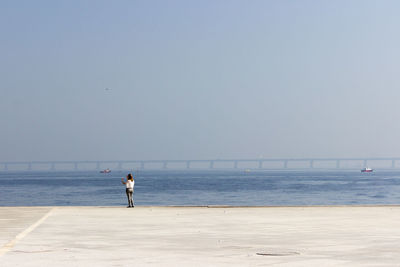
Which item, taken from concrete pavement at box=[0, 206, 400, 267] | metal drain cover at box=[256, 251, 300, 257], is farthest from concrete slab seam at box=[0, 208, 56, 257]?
metal drain cover at box=[256, 251, 300, 257]

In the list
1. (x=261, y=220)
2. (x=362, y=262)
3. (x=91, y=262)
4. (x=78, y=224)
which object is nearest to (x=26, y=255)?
(x=91, y=262)

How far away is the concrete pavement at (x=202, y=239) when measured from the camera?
14.6m

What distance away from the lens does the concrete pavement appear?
47.9ft

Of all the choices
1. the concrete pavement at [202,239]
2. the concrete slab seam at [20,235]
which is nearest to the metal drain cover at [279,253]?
the concrete pavement at [202,239]

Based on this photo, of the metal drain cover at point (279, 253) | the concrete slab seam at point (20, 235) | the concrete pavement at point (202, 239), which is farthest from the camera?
the concrete slab seam at point (20, 235)

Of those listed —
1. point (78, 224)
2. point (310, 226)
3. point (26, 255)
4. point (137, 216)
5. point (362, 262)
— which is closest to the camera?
point (362, 262)

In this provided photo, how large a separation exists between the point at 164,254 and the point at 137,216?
14317 mm

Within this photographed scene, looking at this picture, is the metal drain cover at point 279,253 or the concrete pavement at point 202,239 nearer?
the concrete pavement at point 202,239

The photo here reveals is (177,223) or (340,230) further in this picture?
(177,223)

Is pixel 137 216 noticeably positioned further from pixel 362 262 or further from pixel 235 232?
pixel 362 262

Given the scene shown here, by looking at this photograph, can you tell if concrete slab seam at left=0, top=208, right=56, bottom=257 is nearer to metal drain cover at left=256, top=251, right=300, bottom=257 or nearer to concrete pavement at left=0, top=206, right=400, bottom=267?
concrete pavement at left=0, top=206, right=400, bottom=267

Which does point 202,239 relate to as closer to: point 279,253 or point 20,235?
point 279,253

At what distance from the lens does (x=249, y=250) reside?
53.8 ft

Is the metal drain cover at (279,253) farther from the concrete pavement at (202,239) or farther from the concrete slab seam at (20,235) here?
the concrete slab seam at (20,235)
